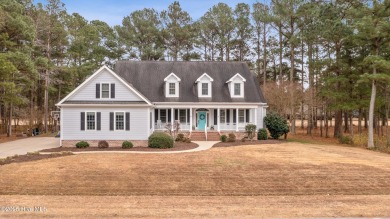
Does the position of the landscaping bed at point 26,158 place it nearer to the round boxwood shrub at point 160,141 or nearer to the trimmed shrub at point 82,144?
the trimmed shrub at point 82,144

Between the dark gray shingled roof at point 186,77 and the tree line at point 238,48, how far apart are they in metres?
6.91

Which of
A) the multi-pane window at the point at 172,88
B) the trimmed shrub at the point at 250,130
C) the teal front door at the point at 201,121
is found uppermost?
the multi-pane window at the point at 172,88

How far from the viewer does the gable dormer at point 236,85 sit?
28.7 meters

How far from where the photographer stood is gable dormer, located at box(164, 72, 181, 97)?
28375 millimetres

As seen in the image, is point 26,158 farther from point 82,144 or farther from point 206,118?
point 206,118

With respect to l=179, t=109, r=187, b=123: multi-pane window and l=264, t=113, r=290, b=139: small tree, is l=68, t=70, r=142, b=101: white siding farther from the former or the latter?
l=264, t=113, r=290, b=139: small tree

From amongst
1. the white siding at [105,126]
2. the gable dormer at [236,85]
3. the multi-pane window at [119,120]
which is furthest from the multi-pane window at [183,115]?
the multi-pane window at [119,120]

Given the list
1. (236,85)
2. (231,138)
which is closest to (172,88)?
(236,85)

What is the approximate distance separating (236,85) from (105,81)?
1216 cm

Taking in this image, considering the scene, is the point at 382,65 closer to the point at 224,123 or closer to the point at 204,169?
the point at 224,123

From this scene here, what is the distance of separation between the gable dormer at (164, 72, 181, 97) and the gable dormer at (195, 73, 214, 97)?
6.28 feet

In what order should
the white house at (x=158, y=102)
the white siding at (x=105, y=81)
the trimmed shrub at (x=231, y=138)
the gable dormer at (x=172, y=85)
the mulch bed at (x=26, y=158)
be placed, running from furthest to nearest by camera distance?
the gable dormer at (x=172, y=85), the trimmed shrub at (x=231, y=138), the white siding at (x=105, y=81), the white house at (x=158, y=102), the mulch bed at (x=26, y=158)

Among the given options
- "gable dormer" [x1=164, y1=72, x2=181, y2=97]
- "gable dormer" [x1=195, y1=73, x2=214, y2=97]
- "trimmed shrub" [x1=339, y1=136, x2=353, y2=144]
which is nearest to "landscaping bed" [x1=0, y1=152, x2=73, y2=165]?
"gable dormer" [x1=164, y1=72, x2=181, y2=97]

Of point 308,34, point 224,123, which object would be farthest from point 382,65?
point 224,123
